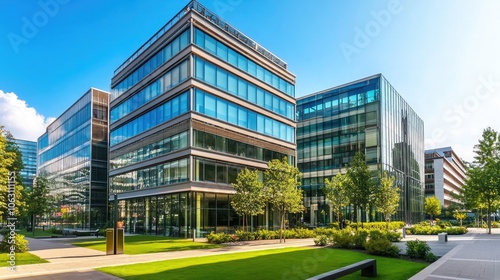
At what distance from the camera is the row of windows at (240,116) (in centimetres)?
3775

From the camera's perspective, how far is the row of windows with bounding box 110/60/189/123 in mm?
38306

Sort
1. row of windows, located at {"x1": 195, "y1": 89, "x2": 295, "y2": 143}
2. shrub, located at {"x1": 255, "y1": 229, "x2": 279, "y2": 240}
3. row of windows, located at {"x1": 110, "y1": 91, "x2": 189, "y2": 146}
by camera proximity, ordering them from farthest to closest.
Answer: row of windows, located at {"x1": 110, "y1": 91, "x2": 189, "y2": 146} → row of windows, located at {"x1": 195, "y1": 89, "x2": 295, "y2": 143} → shrub, located at {"x1": 255, "y1": 229, "x2": 279, "y2": 240}

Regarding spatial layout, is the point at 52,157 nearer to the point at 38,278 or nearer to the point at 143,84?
the point at 143,84

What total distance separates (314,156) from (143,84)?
36.2 meters

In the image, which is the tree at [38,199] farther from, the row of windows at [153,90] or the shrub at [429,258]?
the shrub at [429,258]

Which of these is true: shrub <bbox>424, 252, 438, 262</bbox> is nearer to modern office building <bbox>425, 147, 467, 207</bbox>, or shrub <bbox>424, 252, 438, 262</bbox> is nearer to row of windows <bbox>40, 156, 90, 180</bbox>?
row of windows <bbox>40, 156, 90, 180</bbox>

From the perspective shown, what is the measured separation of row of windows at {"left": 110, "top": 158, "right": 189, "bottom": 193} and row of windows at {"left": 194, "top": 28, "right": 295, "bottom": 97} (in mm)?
12410

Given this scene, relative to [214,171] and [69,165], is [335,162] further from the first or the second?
[69,165]

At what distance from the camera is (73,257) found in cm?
2033

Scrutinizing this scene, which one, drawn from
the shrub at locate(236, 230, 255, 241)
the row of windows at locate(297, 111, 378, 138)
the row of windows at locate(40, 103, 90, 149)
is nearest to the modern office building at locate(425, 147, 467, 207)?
the row of windows at locate(297, 111, 378, 138)

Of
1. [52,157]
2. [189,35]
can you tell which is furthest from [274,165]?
[52,157]

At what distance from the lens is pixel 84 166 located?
214ft

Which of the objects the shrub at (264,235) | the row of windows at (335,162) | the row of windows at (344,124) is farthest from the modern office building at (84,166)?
the shrub at (264,235)

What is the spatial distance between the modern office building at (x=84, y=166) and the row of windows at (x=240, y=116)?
1312 inches
